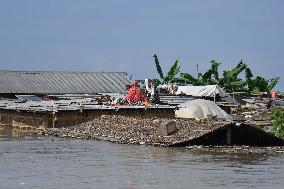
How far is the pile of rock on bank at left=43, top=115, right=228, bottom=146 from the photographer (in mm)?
22547

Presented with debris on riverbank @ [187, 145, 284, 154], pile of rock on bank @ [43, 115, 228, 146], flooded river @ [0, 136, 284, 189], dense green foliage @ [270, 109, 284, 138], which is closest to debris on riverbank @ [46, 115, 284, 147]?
pile of rock on bank @ [43, 115, 228, 146]

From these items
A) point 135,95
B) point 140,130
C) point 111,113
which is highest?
point 135,95

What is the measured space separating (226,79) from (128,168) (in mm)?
28957

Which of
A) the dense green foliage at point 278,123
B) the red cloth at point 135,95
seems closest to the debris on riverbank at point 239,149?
the dense green foliage at point 278,123

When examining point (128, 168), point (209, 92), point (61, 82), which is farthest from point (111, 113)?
point (61, 82)

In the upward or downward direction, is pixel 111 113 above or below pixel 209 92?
below

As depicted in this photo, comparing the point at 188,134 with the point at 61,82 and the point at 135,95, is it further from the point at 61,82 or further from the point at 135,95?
the point at 61,82

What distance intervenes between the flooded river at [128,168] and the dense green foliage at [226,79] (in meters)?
21.9

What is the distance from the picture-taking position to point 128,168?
1672 centimetres

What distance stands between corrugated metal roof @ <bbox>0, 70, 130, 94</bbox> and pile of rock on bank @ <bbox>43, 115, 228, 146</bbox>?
14896 mm

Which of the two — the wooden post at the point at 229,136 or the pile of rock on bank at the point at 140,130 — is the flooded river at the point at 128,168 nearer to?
the pile of rock on bank at the point at 140,130

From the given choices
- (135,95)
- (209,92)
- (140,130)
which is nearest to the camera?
(140,130)

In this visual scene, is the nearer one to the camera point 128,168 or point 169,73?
point 128,168

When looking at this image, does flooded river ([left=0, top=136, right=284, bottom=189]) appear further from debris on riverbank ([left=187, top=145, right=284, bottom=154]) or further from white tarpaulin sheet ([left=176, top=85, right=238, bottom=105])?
white tarpaulin sheet ([left=176, top=85, right=238, bottom=105])
